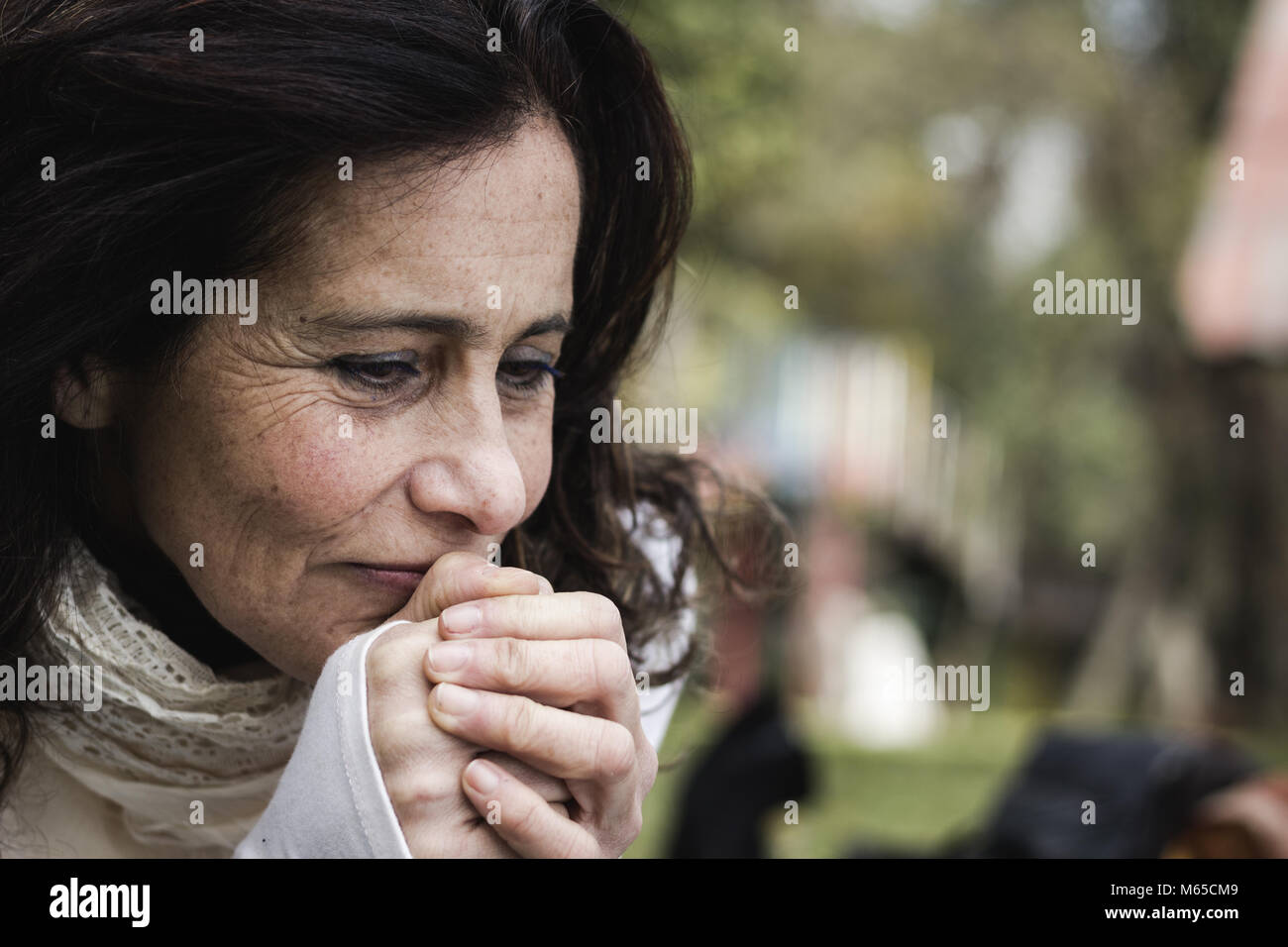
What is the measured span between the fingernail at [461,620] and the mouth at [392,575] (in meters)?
0.18

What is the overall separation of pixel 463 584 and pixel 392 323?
33cm

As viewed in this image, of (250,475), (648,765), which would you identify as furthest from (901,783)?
(250,475)

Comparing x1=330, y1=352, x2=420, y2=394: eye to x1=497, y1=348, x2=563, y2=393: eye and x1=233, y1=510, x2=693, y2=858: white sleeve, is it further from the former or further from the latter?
x1=233, y1=510, x2=693, y2=858: white sleeve

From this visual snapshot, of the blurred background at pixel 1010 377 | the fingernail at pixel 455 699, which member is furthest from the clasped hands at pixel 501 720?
the blurred background at pixel 1010 377

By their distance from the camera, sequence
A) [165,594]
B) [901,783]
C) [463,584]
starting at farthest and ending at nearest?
[901,783] → [165,594] → [463,584]

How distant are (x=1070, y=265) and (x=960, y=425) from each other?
12.1ft

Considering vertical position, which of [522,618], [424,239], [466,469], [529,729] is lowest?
[529,729]

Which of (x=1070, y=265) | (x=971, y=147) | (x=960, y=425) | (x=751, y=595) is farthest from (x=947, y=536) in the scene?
(x=751, y=595)

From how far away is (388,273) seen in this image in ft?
5.05

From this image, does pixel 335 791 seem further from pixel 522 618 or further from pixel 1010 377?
pixel 1010 377

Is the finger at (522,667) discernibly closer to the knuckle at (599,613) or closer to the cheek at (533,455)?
the knuckle at (599,613)

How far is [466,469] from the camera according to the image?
5.17ft

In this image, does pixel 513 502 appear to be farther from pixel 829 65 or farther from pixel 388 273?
pixel 829 65

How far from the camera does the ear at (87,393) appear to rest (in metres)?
1.67
